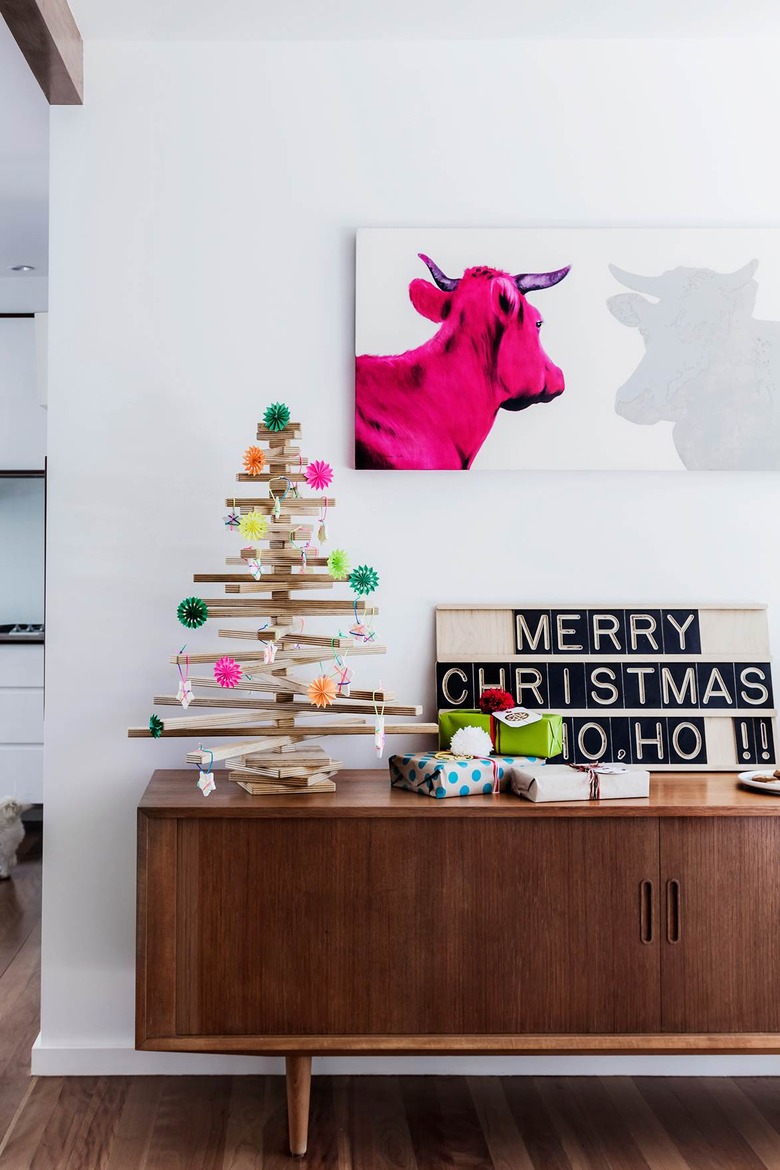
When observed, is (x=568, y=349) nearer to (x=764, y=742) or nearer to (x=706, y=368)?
(x=706, y=368)

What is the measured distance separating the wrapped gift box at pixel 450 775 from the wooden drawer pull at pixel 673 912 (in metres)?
0.38

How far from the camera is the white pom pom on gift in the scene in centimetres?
205

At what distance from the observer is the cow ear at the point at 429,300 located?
2.32 m

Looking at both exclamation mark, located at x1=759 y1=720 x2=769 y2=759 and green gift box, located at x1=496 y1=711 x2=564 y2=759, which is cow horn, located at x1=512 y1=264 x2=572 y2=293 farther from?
exclamation mark, located at x1=759 y1=720 x2=769 y2=759

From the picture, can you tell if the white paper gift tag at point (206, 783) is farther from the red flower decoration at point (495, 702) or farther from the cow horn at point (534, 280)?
the cow horn at point (534, 280)

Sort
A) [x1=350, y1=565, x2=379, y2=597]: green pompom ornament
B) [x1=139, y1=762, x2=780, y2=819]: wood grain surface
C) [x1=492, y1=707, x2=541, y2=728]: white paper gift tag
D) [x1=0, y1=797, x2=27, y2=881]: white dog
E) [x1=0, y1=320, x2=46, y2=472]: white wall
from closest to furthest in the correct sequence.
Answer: [x1=139, y1=762, x2=780, y2=819]: wood grain surface, [x1=350, y1=565, x2=379, y2=597]: green pompom ornament, [x1=492, y1=707, x2=541, y2=728]: white paper gift tag, [x1=0, y1=797, x2=27, y2=881]: white dog, [x1=0, y1=320, x2=46, y2=472]: white wall

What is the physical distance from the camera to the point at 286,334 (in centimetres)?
234

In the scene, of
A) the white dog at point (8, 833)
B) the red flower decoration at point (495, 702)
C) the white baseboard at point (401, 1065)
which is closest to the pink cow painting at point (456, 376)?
the red flower decoration at point (495, 702)

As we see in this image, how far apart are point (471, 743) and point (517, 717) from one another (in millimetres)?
126

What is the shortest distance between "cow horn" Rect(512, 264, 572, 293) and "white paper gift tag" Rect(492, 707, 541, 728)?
1039mm

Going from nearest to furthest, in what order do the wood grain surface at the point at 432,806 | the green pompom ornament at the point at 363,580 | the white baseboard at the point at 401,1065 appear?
the wood grain surface at the point at 432,806
the green pompom ornament at the point at 363,580
the white baseboard at the point at 401,1065

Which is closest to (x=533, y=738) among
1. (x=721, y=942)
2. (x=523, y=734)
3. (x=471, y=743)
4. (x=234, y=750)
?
(x=523, y=734)

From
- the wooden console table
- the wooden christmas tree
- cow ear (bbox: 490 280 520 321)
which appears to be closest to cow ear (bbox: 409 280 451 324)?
cow ear (bbox: 490 280 520 321)

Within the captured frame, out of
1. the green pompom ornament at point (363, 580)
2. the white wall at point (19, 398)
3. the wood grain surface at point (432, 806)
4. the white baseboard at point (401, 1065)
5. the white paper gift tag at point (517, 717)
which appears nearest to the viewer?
the wood grain surface at point (432, 806)
